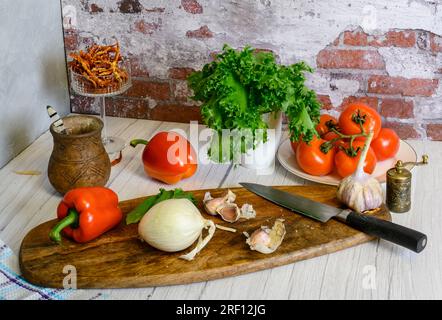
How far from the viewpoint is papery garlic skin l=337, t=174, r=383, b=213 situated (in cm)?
128

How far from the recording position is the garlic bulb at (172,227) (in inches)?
45.0

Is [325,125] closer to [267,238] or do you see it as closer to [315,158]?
[315,158]

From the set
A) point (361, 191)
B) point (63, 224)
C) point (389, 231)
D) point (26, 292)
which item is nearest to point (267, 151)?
point (361, 191)

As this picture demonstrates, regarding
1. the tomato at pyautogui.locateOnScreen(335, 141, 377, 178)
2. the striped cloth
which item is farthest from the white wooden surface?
the tomato at pyautogui.locateOnScreen(335, 141, 377, 178)

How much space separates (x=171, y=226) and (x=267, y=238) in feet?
0.59

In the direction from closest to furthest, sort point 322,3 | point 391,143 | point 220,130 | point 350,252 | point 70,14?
point 350,252 → point 220,130 → point 391,143 → point 322,3 → point 70,14

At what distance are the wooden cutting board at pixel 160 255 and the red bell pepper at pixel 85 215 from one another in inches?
0.8

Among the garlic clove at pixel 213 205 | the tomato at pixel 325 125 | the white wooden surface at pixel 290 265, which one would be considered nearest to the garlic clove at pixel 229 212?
the garlic clove at pixel 213 205

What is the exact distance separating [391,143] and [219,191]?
42 centimetres

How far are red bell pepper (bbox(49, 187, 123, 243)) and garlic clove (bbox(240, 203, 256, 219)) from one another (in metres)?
0.25

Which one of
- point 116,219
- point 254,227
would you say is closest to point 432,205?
point 254,227

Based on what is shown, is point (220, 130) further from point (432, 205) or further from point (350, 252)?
point (432, 205)

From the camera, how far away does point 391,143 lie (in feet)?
4.90

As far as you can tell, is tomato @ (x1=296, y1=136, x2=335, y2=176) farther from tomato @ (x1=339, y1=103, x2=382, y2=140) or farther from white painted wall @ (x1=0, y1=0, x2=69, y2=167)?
white painted wall @ (x1=0, y1=0, x2=69, y2=167)
